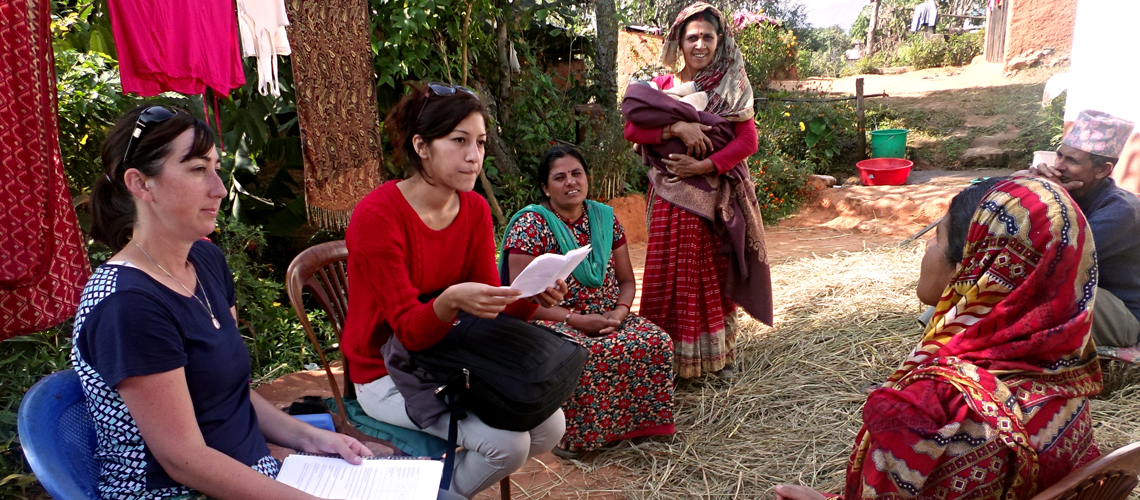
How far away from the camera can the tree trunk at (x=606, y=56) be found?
8.42m

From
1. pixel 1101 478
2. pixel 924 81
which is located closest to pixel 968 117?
pixel 924 81

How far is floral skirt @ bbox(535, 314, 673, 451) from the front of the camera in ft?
11.0

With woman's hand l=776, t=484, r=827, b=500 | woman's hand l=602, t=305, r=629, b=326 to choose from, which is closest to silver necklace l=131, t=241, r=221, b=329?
woman's hand l=776, t=484, r=827, b=500

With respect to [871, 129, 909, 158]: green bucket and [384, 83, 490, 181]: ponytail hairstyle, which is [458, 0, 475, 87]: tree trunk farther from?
[871, 129, 909, 158]: green bucket

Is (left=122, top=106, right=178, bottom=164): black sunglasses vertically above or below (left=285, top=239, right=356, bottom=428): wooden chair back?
above

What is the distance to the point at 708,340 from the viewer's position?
13.3 ft

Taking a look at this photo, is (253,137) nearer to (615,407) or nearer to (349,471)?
(615,407)

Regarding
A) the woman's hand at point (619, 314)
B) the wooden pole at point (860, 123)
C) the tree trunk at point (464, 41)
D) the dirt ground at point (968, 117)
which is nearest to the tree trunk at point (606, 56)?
the tree trunk at point (464, 41)

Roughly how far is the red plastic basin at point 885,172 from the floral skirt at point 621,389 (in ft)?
23.4

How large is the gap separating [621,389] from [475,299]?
63.0 inches

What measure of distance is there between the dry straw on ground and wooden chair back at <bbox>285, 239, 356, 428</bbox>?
125cm

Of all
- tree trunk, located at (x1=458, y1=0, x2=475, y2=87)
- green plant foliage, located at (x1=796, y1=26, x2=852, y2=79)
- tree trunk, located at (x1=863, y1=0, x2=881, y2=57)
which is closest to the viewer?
tree trunk, located at (x1=458, y1=0, x2=475, y2=87)

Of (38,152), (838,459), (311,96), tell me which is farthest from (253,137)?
(838,459)

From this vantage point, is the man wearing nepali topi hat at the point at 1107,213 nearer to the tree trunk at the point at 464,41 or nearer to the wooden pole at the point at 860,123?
the tree trunk at the point at 464,41
